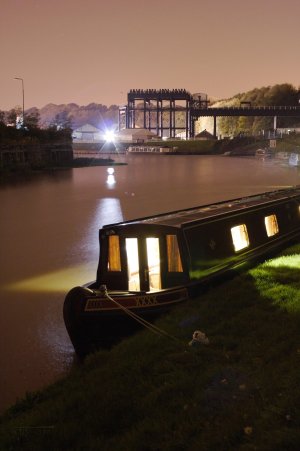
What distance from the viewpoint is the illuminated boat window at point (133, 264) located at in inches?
446

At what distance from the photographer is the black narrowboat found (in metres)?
10.0

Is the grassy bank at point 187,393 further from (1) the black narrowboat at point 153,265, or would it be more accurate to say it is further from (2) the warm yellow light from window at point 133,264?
(2) the warm yellow light from window at point 133,264

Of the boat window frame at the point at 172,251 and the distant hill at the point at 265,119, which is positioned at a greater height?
the distant hill at the point at 265,119

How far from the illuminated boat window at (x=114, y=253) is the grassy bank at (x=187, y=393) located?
6.61 feet

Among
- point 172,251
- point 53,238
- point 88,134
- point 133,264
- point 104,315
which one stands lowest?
point 53,238

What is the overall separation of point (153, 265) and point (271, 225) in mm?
6048

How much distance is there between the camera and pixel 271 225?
53.0ft

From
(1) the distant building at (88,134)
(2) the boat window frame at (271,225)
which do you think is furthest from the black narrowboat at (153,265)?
(1) the distant building at (88,134)

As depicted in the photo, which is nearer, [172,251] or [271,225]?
[172,251]

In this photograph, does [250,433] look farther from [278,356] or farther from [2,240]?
[2,240]

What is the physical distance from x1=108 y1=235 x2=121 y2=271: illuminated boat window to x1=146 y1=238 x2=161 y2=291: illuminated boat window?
702 millimetres

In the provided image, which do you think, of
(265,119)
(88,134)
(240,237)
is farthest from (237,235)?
(88,134)

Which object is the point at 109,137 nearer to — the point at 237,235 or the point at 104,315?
the point at 237,235

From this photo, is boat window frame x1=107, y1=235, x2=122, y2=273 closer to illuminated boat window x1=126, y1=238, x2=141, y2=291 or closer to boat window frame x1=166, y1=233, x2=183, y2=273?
illuminated boat window x1=126, y1=238, x2=141, y2=291
